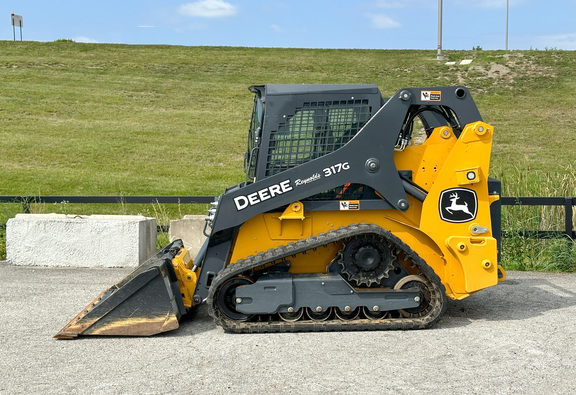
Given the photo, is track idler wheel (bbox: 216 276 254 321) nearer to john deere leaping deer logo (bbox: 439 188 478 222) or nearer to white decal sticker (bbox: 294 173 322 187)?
white decal sticker (bbox: 294 173 322 187)

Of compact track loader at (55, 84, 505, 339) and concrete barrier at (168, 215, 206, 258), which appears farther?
concrete barrier at (168, 215, 206, 258)

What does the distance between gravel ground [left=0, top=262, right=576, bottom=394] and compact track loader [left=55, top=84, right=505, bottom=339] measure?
0.88 ft

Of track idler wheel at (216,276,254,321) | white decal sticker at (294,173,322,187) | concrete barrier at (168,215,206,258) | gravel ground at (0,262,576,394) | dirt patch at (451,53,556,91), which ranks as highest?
dirt patch at (451,53,556,91)

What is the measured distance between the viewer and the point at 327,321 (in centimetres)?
656

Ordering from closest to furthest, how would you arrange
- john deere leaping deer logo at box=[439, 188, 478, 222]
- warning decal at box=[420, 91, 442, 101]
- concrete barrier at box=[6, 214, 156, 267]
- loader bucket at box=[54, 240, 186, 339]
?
loader bucket at box=[54, 240, 186, 339]
john deere leaping deer logo at box=[439, 188, 478, 222]
warning decal at box=[420, 91, 442, 101]
concrete barrier at box=[6, 214, 156, 267]

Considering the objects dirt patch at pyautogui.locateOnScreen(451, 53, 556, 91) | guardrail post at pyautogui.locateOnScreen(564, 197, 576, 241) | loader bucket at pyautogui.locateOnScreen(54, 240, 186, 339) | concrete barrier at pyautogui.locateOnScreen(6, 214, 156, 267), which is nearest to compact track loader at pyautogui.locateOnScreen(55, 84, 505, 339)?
loader bucket at pyautogui.locateOnScreen(54, 240, 186, 339)

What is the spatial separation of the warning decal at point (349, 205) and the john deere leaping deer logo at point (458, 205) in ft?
2.70

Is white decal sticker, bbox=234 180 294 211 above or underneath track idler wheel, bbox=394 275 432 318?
above

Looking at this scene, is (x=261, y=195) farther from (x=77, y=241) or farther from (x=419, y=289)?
(x=77, y=241)

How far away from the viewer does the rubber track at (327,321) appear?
650 centimetres

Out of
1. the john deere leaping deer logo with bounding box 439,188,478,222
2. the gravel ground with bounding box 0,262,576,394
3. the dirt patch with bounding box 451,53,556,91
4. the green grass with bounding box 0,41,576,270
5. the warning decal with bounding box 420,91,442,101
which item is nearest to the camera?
the gravel ground with bounding box 0,262,576,394

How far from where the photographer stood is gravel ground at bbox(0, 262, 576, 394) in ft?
16.9

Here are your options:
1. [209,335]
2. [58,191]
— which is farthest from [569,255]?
[58,191]

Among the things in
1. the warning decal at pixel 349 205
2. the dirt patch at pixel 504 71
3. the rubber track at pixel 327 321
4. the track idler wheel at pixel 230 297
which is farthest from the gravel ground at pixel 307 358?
the dirt patch at pixel 504 71
